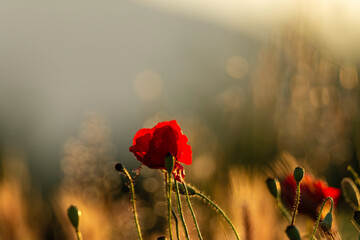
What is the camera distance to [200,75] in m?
2.25

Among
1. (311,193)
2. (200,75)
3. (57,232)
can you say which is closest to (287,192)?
(311,193)

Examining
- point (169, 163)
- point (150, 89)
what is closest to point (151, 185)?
point (150, 89)

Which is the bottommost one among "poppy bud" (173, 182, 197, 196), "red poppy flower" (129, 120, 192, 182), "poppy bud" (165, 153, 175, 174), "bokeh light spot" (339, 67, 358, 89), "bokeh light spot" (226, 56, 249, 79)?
"poppy bud" (173, 182, 197, 196)

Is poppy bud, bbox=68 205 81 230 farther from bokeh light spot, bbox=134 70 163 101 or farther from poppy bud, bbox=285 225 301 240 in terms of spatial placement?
bokeh light spot, bbox=134 70 163 101

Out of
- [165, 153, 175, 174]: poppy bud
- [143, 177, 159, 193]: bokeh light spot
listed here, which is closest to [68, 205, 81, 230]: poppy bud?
[165, 153, 175, 174]: poppy bud

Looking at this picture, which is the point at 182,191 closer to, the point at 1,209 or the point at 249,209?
the point at 249,209

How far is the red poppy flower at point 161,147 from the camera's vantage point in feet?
2.02

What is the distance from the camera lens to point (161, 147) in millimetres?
616

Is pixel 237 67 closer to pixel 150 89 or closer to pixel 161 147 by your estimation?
pixel 150 89

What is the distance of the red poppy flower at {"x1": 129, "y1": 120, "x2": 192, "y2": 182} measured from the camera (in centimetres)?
61

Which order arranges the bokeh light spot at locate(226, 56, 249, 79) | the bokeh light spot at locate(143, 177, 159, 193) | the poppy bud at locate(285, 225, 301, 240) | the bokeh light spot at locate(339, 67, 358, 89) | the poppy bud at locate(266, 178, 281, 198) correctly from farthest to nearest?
1. the bokeh light spot at locate(226, 56, 249, 79)
2. the bokeh light spot at locate(143, 177, 159, 193)
3. the bokeh light spot at locate(339, 67, 358, 89)
4. the poppy bud at locate(266, 178, 281, 198)
5. the poppy bud at locate(285, 225, 301, 240)

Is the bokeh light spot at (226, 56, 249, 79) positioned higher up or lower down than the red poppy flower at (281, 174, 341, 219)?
higher up

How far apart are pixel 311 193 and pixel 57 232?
852mm

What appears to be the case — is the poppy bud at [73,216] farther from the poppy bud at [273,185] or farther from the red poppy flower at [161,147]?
the poppy bud at [273,185]
